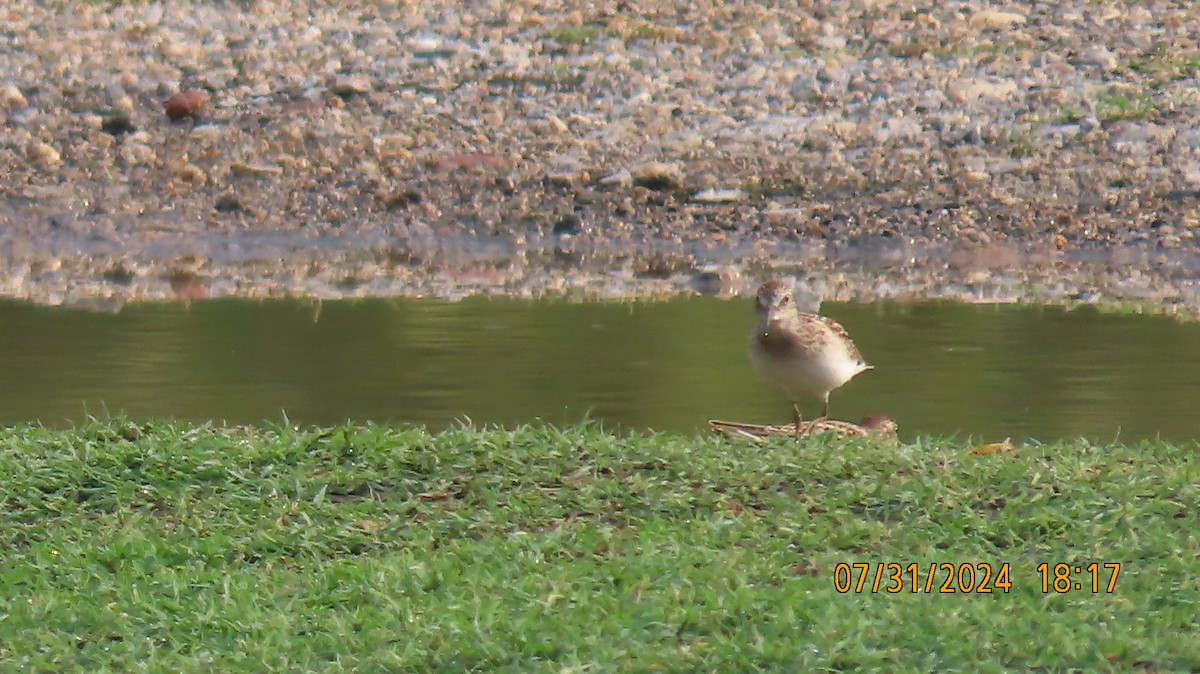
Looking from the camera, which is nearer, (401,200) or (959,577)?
(959,577)

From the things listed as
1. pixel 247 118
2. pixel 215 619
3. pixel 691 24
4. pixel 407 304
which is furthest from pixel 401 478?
pixel 691 24

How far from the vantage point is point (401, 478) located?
6777mm

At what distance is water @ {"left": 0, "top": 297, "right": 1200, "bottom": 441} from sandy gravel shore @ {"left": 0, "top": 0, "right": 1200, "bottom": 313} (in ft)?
2.33

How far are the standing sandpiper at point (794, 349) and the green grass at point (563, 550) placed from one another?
1.92ft

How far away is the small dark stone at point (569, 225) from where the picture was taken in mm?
13406

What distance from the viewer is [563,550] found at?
6.08 m

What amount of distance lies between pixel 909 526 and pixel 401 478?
4.97ft

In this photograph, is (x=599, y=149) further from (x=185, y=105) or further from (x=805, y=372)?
(x=805, y=372)

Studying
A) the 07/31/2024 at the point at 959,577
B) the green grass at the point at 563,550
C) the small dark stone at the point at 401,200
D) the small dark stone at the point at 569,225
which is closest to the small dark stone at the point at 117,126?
the small dark stone at the point at 401,200

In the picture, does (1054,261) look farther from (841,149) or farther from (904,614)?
(904,614)

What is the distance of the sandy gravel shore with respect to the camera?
12.8m

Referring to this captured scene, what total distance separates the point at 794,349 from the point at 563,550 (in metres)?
1.92
